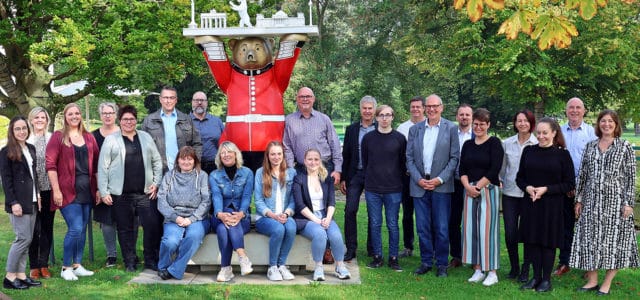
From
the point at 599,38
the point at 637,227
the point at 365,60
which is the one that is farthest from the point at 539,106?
the point at 365,60

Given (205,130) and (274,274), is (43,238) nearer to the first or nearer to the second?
(205,130)

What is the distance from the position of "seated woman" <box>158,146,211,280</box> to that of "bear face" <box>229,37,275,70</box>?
117cm

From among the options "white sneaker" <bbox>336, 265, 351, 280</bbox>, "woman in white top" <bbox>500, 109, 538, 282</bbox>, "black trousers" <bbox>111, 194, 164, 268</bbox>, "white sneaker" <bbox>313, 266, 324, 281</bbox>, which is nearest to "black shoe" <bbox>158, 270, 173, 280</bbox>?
"black trousers" <bbox>111, 194, 164, 268</bbox>

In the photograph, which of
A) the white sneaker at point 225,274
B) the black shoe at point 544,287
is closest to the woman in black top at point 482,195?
the black shoe at point 544,287

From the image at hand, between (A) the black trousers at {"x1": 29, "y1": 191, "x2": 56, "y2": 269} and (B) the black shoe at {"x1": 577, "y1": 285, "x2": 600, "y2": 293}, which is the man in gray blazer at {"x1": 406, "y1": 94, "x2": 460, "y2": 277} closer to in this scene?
(B) the black shoe at {"x1": 577, "y1": 285, "x2": 600, "y2": 293}

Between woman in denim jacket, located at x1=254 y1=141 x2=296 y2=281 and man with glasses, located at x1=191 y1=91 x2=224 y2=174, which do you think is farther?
man with glasses, located at x1=191 y1=91 x2=224 y2=174

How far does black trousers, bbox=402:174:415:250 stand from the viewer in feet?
22.4

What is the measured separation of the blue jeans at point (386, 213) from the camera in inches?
244

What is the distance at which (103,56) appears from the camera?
10.1 m

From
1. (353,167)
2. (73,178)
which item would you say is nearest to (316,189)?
(353,167)

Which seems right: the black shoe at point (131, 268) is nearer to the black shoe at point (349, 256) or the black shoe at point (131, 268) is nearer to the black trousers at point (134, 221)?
the black trousers at point (134, 221)

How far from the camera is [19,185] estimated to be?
538 cm

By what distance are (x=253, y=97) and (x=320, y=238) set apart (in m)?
1.71

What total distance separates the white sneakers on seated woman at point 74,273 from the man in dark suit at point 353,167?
2.75 metres
